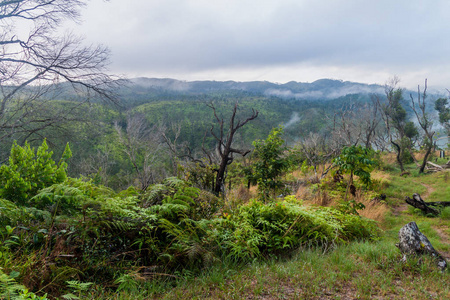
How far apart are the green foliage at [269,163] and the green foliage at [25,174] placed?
509cm

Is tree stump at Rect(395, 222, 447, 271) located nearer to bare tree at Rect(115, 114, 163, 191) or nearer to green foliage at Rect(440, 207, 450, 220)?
green foliage at Rect(440, 207, 450, 220)

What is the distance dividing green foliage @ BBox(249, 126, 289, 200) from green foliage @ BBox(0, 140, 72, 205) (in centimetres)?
509

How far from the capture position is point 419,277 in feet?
9.67

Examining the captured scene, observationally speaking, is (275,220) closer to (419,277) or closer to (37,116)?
(419,277)

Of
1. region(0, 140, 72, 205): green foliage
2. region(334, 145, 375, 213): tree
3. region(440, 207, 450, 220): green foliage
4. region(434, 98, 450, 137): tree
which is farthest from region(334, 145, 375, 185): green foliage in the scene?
region(434, 98, 450, 137): tree

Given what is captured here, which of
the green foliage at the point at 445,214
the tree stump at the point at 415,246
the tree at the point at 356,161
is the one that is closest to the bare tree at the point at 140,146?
the tree at the point at 356,161

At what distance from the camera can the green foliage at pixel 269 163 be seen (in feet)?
24.7

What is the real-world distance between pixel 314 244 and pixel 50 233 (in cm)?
360

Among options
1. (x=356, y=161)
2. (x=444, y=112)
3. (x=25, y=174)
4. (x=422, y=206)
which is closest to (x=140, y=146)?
(x=356, y=161)

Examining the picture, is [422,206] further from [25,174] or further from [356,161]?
[25,174]

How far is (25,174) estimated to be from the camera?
345 centimetres

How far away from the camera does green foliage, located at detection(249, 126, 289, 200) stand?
752cm

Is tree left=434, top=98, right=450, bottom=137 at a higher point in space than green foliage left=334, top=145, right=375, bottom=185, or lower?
higher

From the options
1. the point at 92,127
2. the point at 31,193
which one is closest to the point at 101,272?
the point at 31,193
